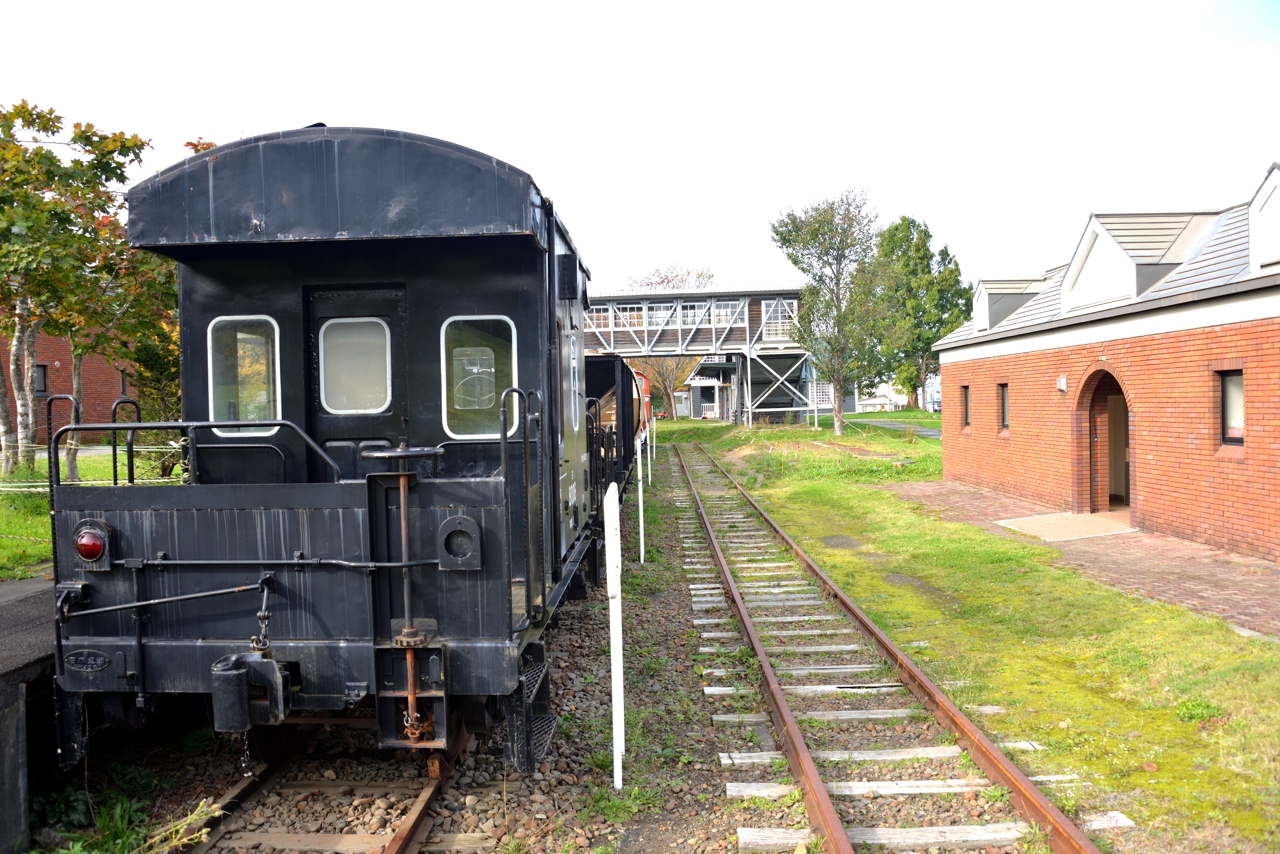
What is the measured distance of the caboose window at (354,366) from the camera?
5262 mm

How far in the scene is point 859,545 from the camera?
13.2m

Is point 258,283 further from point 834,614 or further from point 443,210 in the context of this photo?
point 834,614

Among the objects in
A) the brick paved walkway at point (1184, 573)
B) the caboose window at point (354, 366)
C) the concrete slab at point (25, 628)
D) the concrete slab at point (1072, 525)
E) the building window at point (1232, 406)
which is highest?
the caboose window at point (354, 366)

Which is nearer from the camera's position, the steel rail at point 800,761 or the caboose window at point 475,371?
the steel rail at point 800,761

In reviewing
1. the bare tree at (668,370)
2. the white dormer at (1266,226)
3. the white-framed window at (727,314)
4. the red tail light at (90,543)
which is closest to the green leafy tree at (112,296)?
the red tail light at (90,543)

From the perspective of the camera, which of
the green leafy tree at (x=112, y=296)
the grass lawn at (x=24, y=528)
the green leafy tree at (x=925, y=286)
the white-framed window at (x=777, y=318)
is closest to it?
the grass lawn at (x=24, y=528)

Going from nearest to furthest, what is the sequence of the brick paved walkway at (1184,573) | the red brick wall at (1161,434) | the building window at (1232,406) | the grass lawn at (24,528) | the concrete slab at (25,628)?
the concrete slab at (25,628) < the brick paved walkway at (1184,573) < the grass lawn at (24,528) < the red brick wall at (1161,434) < the building window at (1232,406)

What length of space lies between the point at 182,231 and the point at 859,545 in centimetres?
1083

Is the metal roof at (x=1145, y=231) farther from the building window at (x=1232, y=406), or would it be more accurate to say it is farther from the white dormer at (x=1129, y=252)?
the building window at (x=1232, y=406)

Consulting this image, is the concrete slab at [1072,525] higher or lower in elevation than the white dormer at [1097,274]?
lower

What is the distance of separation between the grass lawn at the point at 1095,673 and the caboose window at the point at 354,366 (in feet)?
15.5

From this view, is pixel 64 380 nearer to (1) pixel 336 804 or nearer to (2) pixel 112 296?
(2) pixel 112 296

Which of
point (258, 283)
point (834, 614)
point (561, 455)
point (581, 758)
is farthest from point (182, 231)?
point (834, 614)

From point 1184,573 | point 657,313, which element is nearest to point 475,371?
point 1184,573
